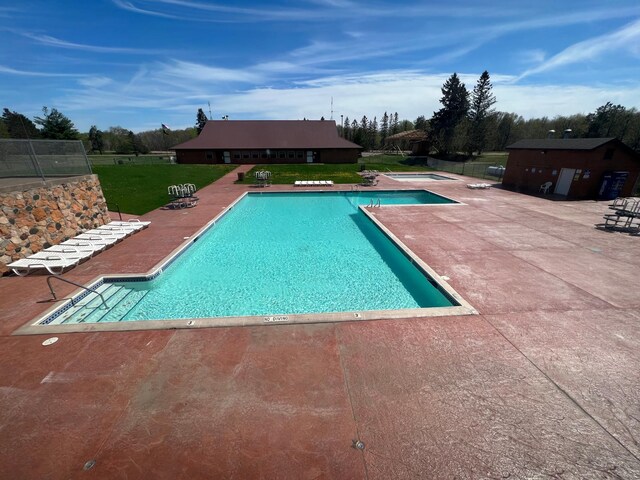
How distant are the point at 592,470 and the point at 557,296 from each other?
4.64 m

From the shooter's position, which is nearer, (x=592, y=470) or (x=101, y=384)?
(x=592, y=470)

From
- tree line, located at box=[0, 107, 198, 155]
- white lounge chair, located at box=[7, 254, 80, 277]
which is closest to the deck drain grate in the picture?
white lounge chair, located at box=[7, 254, 80, 277]

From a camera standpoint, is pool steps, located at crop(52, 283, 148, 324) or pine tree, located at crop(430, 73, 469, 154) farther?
pine tree, located at crop(430, 73, 469, 154)

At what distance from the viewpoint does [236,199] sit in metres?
18.6

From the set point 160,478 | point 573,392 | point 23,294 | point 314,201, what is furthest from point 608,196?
point 23,294

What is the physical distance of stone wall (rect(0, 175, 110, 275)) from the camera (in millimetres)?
7754

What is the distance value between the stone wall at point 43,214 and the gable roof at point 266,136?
29.2m

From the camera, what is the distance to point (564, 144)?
18.7 meters

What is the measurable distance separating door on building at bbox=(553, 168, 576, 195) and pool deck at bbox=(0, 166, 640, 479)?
50.4ft

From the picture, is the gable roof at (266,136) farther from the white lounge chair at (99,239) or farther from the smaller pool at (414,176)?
the white lounge chair at (99,239)

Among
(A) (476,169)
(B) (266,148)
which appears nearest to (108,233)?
(B) (266,148)

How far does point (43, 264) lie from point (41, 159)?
159 inches

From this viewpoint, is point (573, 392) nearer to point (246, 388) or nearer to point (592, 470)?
point (592, 470)

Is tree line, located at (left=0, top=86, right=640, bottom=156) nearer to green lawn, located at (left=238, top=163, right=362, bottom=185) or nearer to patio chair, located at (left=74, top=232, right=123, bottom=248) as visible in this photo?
green lawn, located at (left=238, top=163, right=362, bottom=185)
